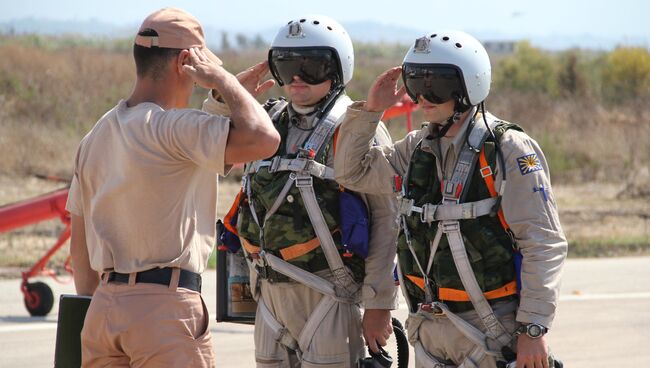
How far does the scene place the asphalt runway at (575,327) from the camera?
316 inches

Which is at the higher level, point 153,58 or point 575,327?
point 153,58

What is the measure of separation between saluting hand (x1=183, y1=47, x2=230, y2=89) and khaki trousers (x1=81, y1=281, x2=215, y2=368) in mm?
770

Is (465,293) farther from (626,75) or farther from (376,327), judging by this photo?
(626,75)

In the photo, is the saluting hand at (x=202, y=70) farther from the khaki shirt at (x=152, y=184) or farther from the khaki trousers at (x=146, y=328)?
the khaki trousers at (x=146, y=328)

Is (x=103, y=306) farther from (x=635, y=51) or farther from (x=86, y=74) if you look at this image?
(x=635, y=51)

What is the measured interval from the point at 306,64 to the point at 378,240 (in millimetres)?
901

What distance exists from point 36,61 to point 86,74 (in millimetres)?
3020

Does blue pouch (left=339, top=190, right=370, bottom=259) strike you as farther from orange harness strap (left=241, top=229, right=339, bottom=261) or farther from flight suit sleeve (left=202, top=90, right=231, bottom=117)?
flight suit sleeve (left=202, top=90, right=231, bottom=117)

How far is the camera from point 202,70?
4.00 metres

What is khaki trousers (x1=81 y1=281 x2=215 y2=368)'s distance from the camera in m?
4.01

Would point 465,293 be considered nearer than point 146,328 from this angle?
No

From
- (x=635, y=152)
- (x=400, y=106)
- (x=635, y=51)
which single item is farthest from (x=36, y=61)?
(x=400, y=106)

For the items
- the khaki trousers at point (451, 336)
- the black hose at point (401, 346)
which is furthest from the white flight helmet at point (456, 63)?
the black hose at point (401, 346)

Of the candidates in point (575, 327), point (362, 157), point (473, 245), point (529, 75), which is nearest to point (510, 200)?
point (473, 245)
